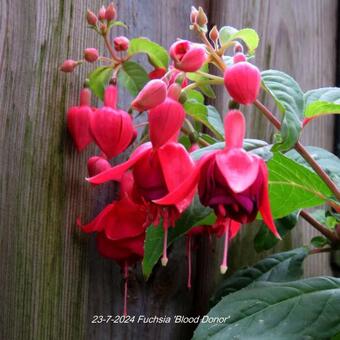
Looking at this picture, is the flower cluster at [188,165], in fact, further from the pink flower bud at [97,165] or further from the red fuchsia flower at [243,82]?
the pink flower bud at [97,165]

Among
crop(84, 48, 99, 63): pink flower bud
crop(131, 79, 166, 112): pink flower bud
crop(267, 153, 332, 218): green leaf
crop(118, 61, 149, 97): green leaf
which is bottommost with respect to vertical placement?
crop(267, 153, 332, 218): green leaf

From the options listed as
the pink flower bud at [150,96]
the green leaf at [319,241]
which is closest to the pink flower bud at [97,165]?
the pink flower bud at [150,96]

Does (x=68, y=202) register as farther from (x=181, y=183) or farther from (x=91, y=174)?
(x=181, y=183)

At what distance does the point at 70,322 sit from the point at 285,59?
0.66m

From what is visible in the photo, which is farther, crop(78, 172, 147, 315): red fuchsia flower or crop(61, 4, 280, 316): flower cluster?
crop(78, 172, 147, 315): red fuchsia flower

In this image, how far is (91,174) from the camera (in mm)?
→ 856

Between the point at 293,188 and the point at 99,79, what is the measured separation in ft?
1.11

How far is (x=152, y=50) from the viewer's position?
2.85 ft

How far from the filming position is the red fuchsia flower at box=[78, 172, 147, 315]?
815 mm

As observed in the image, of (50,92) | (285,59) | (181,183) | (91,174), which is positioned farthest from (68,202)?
(285,59)

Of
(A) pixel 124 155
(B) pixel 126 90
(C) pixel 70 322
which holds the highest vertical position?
(B) pixel 126 90

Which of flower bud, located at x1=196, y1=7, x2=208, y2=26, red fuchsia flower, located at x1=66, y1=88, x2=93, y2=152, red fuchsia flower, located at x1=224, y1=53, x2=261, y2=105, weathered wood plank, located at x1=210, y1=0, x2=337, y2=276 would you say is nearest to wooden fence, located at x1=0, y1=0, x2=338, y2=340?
red fuchsia flower, located at x1=66, y1=88, x2=93, y2=152

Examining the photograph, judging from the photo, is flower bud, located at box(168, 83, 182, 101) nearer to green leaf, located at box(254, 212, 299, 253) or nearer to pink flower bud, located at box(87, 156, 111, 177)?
pink flower bud, located at box(87, 156, 111, 177)

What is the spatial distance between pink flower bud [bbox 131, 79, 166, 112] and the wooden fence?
0.92 ft
